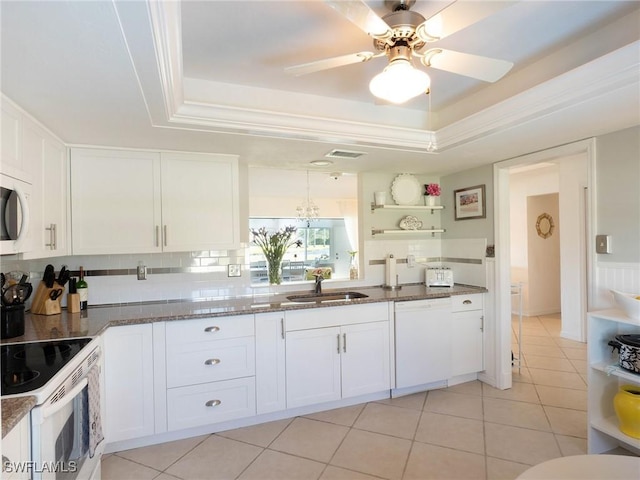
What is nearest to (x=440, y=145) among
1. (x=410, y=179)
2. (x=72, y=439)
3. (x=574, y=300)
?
(x=410, y=179)

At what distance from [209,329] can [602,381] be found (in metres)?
2.63

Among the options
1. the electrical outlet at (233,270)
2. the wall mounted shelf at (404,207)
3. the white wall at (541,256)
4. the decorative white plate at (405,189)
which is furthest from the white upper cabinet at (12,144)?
the white wall at (541,256)

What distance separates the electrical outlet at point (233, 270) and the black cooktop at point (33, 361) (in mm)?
1331

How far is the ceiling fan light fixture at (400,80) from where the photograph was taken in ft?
4.56

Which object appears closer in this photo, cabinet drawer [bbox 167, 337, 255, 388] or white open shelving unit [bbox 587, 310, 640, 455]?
white open shelving unit [bbox 587, 310, 640, 455]

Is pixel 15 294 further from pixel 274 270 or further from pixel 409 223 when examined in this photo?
pixel 409 223

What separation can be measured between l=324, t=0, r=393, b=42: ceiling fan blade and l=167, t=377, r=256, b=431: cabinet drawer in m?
2.32

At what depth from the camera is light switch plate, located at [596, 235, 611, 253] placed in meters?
2.35

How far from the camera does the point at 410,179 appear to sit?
3.78 meters

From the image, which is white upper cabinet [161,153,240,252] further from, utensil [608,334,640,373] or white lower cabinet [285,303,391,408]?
utensil [608,334,640,373]

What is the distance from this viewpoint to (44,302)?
7.88 feet

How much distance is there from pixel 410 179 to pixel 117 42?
3.03 meters

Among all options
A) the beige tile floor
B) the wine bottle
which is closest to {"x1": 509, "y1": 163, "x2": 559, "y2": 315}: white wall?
the beige tile floor

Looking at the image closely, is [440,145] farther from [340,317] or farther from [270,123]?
[340,317]
